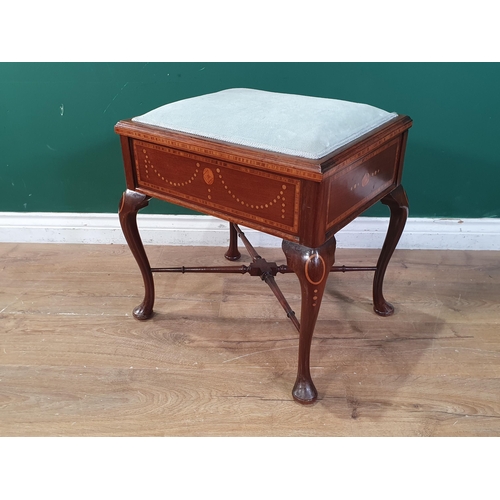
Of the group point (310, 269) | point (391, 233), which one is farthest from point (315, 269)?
point (391, 233)

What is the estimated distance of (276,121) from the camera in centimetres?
96

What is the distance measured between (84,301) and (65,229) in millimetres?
405

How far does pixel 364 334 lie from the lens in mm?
1330

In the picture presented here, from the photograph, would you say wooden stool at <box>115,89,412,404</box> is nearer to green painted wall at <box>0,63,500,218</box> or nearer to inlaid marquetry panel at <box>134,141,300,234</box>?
inlaid marquetry panel at <box>134,141,300,234</box>

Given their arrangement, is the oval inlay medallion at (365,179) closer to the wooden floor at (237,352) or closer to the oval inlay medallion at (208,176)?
the oval inlay medallion at (208,176)

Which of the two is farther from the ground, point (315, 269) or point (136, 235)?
point (315, 269)

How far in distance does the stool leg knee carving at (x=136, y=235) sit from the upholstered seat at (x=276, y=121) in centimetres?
19

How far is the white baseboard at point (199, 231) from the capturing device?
5.57 ft

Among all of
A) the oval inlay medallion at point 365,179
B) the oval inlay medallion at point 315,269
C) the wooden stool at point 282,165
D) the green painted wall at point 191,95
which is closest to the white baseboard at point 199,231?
the green painted wall at point 191,95

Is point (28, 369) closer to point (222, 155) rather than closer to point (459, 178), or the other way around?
point (222, 155)

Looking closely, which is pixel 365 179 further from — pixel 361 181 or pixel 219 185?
pixel 219 185

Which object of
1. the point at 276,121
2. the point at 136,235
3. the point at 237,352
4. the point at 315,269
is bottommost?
the point at 237,352

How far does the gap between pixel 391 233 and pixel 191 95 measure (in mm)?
755

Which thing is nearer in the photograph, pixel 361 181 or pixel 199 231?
pixel 361 181
